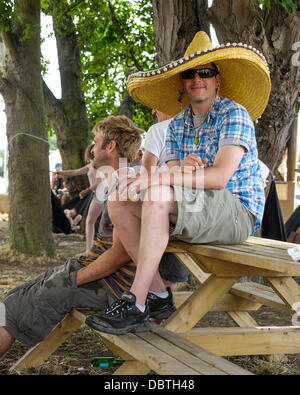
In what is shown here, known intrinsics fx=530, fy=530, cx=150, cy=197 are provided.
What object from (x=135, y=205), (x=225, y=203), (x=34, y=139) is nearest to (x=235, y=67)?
(x=225, y=203)

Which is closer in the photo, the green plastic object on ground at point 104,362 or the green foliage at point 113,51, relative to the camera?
the green plastic object on ground at point 104,362

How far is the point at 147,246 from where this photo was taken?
2250 millimetres

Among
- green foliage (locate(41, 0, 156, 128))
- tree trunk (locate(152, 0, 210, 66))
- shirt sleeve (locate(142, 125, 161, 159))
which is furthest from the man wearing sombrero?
green foliage (locate(41, 0, 156, 128))

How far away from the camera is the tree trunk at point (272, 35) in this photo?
446 cm

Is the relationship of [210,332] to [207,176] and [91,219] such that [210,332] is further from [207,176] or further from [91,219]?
[91,219]

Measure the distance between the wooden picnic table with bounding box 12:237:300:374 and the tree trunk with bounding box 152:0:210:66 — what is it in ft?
8.02

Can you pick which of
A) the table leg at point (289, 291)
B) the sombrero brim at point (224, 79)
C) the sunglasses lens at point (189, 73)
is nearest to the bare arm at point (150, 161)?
the sombrero brim at point (224, 79)

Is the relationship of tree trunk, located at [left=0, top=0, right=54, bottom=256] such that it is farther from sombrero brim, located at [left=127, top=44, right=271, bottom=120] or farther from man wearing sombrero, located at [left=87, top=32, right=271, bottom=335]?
man wearing sombrero, located at [left=87, top=32, right=271, bottom=335]

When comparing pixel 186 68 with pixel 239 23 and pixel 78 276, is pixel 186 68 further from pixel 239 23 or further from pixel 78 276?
pixel 239 23

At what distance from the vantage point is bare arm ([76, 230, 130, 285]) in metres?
2.64

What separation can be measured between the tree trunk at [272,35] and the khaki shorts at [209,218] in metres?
2.19

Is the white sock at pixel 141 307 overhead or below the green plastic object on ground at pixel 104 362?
overhead

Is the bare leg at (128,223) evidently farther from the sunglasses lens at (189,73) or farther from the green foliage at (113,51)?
the green foliage at (113,51)
